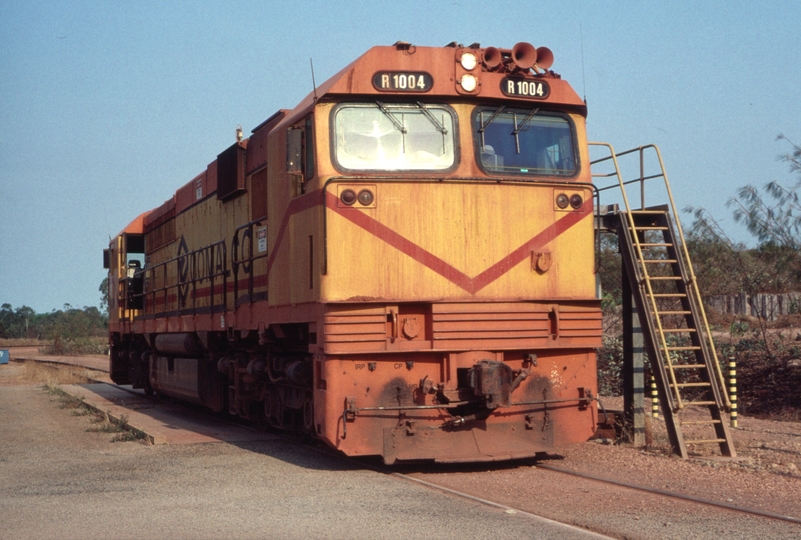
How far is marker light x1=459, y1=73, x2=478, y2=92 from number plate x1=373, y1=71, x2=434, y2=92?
30 centimetres

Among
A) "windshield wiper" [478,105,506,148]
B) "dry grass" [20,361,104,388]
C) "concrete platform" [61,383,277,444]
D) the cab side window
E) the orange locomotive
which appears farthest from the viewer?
"dry grass" [20,361,104,388]

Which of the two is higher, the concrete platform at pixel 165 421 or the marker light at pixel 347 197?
the marker light at pixel 347 197

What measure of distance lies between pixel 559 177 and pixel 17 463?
646 cm

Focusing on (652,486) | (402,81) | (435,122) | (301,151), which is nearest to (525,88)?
(435,122)

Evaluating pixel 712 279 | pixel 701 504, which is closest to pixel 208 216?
pixel 701 504

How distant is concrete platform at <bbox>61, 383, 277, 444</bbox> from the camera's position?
11.3 meters

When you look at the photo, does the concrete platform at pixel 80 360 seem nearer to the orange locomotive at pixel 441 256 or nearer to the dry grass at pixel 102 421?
the dry grass at pixel 102 421

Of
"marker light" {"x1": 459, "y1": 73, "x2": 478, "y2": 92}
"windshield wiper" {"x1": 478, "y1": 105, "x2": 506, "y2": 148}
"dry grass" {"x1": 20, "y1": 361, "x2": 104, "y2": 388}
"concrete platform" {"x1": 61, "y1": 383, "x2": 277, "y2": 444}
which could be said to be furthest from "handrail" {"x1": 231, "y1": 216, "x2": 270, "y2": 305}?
"dry grass" {"x1": 20, "y1": 361, "x2": 104, "y2": 388}

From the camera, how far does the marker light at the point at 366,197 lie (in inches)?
325

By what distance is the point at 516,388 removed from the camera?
8.58 meters

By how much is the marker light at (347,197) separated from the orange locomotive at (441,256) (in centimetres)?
1

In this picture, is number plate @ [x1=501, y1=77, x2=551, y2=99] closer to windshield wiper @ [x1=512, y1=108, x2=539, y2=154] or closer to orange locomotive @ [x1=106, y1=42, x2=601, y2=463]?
orange locomotive @ [x1=106, y1=42, x2=601, y2=463]

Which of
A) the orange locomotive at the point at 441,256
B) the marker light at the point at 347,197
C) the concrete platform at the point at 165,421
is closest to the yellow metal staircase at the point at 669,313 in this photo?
the orange locomotive at the point at 441,256

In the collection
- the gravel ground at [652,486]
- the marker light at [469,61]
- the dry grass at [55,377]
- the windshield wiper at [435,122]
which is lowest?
the gravel ground at [652,486]
